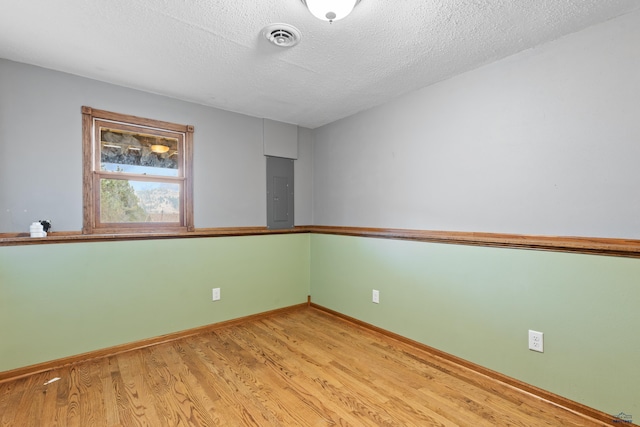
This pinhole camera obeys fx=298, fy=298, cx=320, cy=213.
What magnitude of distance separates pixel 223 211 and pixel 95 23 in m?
1.89

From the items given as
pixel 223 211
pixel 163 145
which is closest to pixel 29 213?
pixel 163 145

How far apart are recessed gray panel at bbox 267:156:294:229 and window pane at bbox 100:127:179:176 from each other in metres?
1.08

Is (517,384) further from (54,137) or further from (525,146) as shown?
(54,137)

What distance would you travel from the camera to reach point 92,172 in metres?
2.55

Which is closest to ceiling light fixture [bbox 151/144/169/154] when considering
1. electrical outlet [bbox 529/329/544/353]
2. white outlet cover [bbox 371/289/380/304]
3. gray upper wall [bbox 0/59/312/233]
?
gray upper wall [bbox 0/59/312/233]

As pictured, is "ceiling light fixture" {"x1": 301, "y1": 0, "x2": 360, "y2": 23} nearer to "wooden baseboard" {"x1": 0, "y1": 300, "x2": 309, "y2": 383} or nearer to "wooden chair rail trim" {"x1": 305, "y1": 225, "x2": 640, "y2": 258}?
"wooden chair rail trim" {"x1": 305, "y1": 225, "x2": 640, "y2": 258}

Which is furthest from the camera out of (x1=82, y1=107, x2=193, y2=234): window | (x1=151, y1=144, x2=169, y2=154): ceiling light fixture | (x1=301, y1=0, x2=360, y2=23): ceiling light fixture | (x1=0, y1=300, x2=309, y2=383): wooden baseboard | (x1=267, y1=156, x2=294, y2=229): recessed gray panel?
(x1=267, y1=156, x2=294, y2=229): recessed gray panel

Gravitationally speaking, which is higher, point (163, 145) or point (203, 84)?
point (203, 84)

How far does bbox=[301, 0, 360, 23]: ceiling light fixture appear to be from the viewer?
5.12 feet

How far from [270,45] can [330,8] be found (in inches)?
23.4

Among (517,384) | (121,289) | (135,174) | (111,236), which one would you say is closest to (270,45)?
(135,174)

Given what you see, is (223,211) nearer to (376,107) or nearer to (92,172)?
(92,172)

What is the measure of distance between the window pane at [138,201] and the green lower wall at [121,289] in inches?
10.9

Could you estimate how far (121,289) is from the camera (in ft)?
8.43
